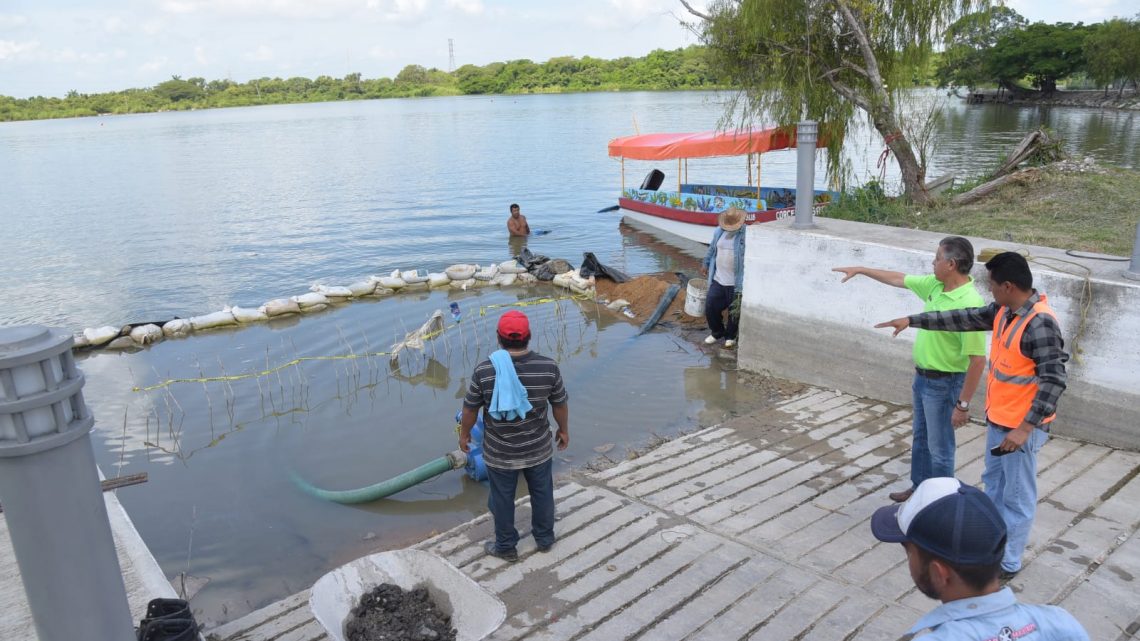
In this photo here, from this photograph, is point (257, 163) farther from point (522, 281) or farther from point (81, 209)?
point (522, 281)

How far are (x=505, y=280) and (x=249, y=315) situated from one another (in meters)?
4.81

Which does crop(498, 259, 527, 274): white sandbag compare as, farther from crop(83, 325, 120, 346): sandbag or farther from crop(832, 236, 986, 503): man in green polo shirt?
crop(832, 236, 986, 503): man in green polo shirt

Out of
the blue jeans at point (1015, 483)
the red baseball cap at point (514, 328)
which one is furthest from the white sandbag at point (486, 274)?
the blue jeans at point (1015, 483)

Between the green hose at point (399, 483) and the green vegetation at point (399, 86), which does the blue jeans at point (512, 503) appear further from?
the green vegetation at point (399, 86)

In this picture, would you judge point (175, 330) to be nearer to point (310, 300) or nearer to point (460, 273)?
point (310, 300)

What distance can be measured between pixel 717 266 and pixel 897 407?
3246 mm

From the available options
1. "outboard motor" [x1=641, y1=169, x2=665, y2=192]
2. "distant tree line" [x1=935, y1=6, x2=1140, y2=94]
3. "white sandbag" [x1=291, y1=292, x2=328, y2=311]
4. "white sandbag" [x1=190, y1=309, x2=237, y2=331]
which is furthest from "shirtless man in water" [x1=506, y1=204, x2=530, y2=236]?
"distant tree line" [x1=935, y1=6, x2=1140, y2=94]

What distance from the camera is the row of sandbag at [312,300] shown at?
12.2 meters

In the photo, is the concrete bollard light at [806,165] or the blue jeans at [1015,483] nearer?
the blue jeans at [1015,483]

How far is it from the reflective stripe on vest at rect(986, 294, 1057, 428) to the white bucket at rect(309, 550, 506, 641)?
108 inches

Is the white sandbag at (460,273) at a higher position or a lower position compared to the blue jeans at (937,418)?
lower

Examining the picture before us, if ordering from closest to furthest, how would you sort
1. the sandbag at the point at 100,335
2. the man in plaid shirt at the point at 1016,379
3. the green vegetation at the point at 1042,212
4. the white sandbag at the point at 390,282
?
1. the man in plaid shirt at the point at 1016,379
2. the green vegetation at the point at 1042,212
3. the sandbag at the point at 100,335
4. the white sandbag at the point at 390,282

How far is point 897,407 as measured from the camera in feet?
22.9

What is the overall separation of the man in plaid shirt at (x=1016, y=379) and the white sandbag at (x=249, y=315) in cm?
1163
